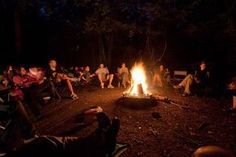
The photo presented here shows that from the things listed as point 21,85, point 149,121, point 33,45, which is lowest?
point 149,121

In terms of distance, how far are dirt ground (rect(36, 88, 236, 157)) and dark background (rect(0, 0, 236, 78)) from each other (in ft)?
15.7

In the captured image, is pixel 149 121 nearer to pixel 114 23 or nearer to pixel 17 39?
pixel 114 23

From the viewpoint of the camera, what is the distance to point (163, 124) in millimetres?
7496

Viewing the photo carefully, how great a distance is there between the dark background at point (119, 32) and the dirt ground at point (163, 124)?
478 cm

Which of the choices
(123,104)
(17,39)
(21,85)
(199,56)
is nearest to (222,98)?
(123,104)

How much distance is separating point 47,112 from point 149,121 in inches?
136

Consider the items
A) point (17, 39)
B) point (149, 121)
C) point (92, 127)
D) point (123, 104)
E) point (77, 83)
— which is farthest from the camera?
point (17, 39)

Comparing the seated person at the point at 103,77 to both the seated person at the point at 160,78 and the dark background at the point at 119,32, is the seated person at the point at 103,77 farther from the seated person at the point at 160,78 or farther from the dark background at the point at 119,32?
the dark background at the point at 119,32

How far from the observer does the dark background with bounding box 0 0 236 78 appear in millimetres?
14770

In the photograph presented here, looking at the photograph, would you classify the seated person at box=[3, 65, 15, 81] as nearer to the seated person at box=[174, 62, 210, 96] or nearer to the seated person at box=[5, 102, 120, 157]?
the seated person at box=[5, 102, 120, 157]

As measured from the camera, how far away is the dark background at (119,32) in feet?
48.5

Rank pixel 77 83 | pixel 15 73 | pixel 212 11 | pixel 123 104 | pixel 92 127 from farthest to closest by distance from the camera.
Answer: pixel 212 11
pixel 77 83
pixel 15 73
pixel 123 104
pixel 92 127

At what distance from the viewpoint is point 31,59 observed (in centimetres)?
1794

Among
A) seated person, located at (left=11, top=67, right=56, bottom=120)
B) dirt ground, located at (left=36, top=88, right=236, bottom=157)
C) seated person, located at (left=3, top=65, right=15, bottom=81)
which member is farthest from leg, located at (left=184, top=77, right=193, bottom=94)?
seated person, located at (left=3, top=65, right=15, bottom=81)
